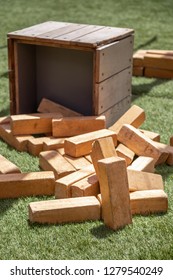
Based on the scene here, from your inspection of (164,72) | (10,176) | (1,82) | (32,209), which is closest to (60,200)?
(32,209)

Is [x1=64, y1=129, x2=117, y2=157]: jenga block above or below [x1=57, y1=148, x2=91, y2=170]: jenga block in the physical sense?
above

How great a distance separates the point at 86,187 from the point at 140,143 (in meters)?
0.97

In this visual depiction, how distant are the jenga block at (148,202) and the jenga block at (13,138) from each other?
1412 millimetres

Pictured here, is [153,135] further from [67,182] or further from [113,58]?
[67,182]

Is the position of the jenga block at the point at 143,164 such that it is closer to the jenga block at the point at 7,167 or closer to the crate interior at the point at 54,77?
the jenga block at the point at 7,167

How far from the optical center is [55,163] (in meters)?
4.22

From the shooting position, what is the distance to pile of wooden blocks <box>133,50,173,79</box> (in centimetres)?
704

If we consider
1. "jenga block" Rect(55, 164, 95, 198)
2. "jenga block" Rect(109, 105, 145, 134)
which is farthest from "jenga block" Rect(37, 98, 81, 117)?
"jenga block" Rect(55, 164, 95, 198)

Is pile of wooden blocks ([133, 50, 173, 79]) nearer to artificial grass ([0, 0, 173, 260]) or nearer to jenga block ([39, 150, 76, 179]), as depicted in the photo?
artificial grass ([0, 0, 173, 260])

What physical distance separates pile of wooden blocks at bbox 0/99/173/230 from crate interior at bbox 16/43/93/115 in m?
0.26
